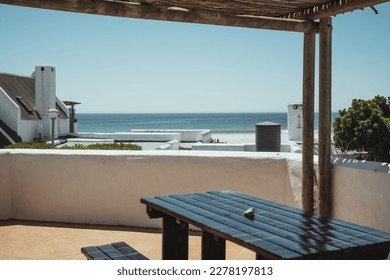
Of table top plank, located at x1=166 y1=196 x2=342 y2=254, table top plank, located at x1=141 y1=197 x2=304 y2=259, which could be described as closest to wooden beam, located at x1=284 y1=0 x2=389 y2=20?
table top plank, located at x1=166 y1=196 x2=342 y2=254

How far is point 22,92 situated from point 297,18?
27.6 m

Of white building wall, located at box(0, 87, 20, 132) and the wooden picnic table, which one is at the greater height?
white building wall, located at box(0, 87, 20, 132)

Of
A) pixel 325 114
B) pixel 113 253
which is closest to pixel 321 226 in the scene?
pixel 113 253

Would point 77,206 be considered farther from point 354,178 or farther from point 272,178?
point 354,178

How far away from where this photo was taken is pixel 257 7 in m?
4.43

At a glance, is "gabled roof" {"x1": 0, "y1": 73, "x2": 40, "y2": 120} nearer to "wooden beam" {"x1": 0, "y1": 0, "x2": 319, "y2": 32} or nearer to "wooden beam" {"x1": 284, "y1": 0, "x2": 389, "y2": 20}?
"wooden beam" {"x1": 0, "y1": 0, "x2": 319, "y2": 32}

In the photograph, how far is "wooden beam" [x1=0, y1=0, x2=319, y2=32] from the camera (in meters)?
3.69


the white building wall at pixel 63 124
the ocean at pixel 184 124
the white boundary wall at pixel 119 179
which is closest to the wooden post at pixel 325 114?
the white boundary wall at pixel 119 179

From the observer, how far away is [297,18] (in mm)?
4836

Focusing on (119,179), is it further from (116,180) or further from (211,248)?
(211,248)

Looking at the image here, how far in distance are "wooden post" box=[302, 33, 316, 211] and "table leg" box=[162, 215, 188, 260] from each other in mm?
1830

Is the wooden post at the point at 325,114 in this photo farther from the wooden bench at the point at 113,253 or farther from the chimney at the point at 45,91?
the chimney at the point at 45,91
